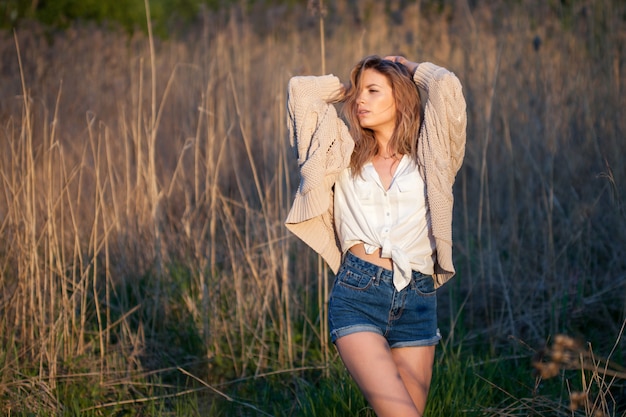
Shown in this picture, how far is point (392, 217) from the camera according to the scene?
2.46m

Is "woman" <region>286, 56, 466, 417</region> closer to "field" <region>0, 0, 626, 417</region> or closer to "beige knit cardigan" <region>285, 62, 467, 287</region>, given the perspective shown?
"beige knit cardigan" <region>285, 62, 467, 287</region>

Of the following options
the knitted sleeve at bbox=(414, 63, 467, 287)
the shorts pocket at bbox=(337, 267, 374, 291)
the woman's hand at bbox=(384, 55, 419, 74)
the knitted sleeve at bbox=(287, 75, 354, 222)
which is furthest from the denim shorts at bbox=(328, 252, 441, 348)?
the woman's hand at bbox=(384, 55, 419, 74)

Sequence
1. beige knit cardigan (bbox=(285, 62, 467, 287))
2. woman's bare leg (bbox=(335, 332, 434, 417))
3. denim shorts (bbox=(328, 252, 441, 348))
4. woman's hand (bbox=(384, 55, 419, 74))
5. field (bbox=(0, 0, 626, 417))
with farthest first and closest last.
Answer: field (bbox=(0, 0, 626, 417)), woman's hand (bbox=(384, 55, 419, 74)), beige knit cardigan (bbox=(285, 62, 467, 287)), denim shorts (bbox=(328, 252, 441, 348)), woman's bare leg (bbox=(335, 332, 434, 417))

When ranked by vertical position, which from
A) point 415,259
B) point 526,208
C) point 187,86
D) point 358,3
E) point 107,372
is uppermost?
point 358,3

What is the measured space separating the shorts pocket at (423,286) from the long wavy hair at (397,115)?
1.30 ft

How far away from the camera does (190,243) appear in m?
3.73

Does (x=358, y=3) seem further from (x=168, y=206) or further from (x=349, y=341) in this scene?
(x=349, y=341)

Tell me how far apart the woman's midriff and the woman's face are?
0.41 m

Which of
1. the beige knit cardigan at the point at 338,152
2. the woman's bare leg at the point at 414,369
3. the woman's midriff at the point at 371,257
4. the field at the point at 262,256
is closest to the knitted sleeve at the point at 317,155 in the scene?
the beige knit cardigan at the point at 338,152

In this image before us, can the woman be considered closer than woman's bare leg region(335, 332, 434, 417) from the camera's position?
No

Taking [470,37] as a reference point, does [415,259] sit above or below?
below

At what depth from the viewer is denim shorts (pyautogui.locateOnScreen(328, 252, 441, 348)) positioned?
235cm

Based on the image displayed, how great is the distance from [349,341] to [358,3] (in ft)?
12.6

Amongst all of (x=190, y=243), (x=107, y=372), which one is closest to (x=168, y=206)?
(x=190, y=243)
